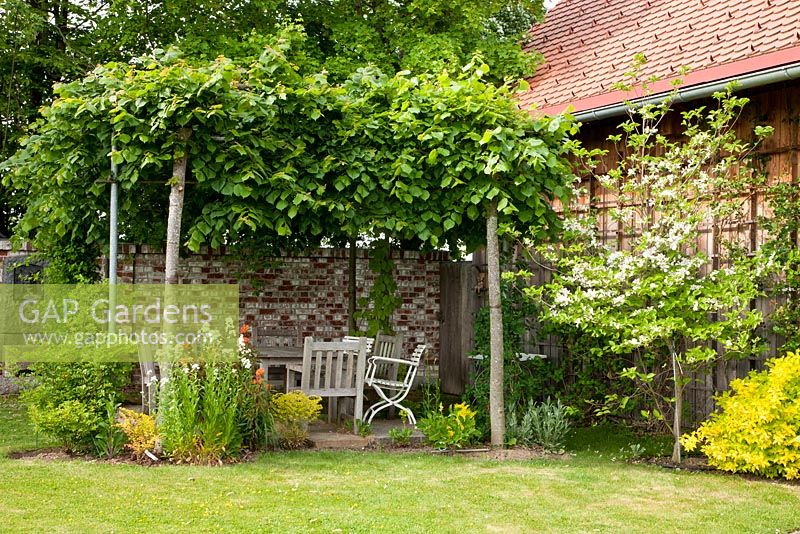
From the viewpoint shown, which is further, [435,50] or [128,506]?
[435,50]

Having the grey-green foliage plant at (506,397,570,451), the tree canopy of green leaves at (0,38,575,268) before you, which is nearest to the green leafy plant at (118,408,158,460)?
the tree canopy of green leaves at (0,38,575,268)

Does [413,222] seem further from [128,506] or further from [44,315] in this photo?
[44,315]

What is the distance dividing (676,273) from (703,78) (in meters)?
1.93

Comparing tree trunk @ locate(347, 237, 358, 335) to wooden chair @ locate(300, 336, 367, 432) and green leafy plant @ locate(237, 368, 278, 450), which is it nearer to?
wooden chair @ locate(300, 336, 367, 432)

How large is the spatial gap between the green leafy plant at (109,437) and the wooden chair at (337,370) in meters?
1.60

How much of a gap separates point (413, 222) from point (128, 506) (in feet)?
11.8

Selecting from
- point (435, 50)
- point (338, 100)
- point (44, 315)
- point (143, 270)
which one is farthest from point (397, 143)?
point (44, 315)

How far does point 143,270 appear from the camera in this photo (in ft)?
36.8

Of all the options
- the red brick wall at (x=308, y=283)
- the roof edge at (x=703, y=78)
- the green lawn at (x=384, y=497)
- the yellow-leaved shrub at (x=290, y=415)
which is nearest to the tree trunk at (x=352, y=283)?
the red brick wall at (x=308, y=283)

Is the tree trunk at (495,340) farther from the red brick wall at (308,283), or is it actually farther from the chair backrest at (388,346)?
the red brick wall at (308,283)

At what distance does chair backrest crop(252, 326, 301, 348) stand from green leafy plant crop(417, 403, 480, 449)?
3.92 m

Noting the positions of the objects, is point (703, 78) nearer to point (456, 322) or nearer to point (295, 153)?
point (295, 153)

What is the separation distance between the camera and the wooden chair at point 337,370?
8070mm

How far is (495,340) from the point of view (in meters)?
8.10
